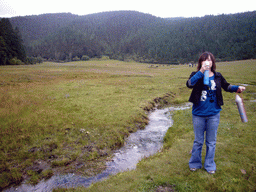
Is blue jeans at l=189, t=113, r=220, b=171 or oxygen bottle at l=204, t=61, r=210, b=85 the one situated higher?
oxygen bottle at l=204, t=61, r=210, b=85

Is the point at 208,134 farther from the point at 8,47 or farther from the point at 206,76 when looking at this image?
the point at 8,47

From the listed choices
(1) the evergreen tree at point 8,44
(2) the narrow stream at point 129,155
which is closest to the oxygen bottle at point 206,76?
(2) the narrow stream at point 129,155

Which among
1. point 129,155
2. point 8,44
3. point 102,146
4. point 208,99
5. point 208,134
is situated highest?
point 8,44

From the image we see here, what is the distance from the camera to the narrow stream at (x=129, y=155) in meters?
7.29

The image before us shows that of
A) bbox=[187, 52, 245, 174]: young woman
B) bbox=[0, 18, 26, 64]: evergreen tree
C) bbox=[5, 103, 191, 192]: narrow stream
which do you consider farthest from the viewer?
bbox=[0, 18, 26, 64]: evergreen tree

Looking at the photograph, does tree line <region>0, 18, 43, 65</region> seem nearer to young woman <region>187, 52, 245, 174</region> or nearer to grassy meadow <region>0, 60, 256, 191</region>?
grassy meadow <region>0, 60, 256, 191</region>

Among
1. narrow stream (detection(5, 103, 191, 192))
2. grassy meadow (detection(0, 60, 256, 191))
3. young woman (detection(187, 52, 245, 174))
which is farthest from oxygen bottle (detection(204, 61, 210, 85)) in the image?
narrow stream (detection(5, 103, 191, 192))

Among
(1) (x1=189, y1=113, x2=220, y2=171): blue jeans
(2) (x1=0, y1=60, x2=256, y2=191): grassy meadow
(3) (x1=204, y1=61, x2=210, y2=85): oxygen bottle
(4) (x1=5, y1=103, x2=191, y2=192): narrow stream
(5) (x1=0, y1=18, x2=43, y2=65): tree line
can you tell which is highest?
(5) (x1=0, y1=18, x2=43, y2=65): tree line

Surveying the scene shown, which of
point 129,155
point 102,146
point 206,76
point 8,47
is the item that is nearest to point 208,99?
point 206,76

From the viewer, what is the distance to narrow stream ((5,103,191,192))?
729cm

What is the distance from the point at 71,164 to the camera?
349 inches

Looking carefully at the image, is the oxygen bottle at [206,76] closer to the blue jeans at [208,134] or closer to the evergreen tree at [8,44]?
the blue jeans at [208,134]

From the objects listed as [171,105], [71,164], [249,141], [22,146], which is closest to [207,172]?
[249,141]

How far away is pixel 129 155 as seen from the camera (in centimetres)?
989
